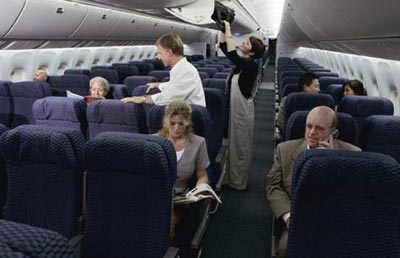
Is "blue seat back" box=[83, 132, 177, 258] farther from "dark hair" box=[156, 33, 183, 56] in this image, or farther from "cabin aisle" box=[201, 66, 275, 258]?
"dark hair" box=[156, 33, 183, 56]

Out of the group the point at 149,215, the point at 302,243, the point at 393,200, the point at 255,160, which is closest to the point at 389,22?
the point at 393,200

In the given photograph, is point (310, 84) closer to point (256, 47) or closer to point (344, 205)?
point (256, 47)

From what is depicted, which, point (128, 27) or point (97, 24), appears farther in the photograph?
point (128, 27)

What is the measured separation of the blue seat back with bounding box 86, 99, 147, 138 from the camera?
364 cm

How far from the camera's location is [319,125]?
2.91 m

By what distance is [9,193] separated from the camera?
2.36 metres

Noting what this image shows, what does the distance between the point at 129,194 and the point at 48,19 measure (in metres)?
4.23

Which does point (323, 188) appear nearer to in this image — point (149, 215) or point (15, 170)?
point (149, 215)

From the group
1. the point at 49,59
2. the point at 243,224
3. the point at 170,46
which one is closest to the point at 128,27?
the point at 49,59

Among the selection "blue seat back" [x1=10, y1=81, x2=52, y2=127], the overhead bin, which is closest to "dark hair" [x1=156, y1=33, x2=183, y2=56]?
"blue seat back" [x1=10, y1=81, x2=52, y2=127]

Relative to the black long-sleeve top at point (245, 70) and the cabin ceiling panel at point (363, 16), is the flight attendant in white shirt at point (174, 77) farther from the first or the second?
the cabin ceiling panel at point (363, 16)

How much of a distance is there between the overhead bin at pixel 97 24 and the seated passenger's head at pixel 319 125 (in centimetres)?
484

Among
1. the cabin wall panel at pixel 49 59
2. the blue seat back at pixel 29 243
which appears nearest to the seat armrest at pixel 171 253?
the blue seat back at pixel 29 243

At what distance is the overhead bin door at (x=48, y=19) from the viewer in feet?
16.6
